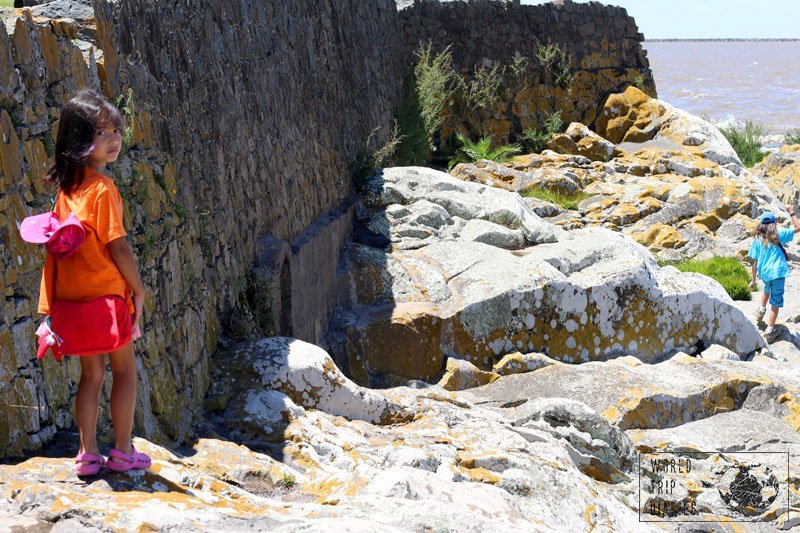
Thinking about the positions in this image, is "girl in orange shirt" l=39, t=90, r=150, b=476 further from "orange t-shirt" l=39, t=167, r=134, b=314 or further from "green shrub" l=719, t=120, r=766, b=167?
"green shrub" l=719, t=120, r=766, b=167

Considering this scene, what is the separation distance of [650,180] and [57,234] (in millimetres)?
13140

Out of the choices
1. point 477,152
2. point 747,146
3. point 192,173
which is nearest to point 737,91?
point 747,146

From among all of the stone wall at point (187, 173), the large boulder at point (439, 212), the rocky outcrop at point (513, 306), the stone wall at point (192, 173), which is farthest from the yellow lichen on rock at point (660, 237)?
the stone wall at point (187, 173)

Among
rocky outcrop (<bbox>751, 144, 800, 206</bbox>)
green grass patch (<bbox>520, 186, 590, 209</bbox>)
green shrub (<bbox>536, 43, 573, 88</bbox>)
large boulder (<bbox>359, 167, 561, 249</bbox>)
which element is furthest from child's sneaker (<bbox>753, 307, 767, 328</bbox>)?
rocky outcrop (<bbox>751, 144, 800, 206</bbox>)

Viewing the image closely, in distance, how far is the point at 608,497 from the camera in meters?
4.57

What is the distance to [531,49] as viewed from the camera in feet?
53.2

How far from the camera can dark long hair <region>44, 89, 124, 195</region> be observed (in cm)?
300

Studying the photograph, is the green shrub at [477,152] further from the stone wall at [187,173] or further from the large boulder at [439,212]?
the stone wall at [187,173]

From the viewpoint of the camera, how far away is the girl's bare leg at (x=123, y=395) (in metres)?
3.06

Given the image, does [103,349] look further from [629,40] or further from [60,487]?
[629,40]

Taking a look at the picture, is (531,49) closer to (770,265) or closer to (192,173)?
(770,265)

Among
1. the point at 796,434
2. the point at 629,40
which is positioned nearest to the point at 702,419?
the point at 796,434

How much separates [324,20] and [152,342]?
5478 millimetres

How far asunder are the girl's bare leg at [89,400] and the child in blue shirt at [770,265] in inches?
330
